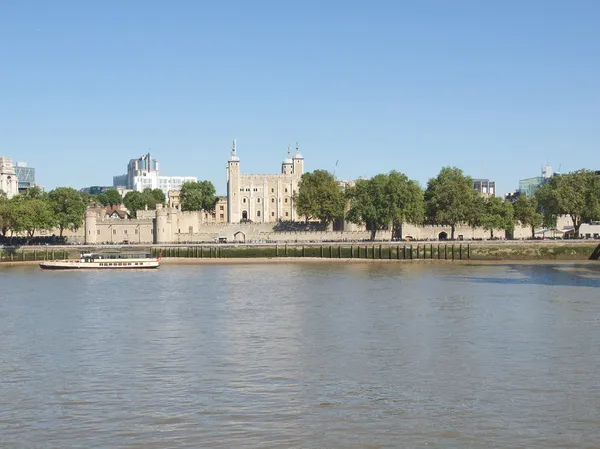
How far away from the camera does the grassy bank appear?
91.6 meters

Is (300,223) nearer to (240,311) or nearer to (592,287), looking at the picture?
(592,287)

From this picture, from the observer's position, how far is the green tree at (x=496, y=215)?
10450 centimetres

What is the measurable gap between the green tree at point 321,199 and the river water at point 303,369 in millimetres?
60089

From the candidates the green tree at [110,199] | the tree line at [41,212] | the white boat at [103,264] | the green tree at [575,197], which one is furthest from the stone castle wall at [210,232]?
the green tree at [110,199]

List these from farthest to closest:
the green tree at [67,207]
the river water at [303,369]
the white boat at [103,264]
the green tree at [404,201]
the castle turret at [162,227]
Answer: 1. the green tree at [67,207]
2. the castle turret at [162,227]
3. the green tree at [404,201]
4. the white boat at [103,264]
5. the river water at [303,369]

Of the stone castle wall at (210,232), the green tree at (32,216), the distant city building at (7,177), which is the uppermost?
the distant city building at (7,177)

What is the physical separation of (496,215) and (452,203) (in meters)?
6.39

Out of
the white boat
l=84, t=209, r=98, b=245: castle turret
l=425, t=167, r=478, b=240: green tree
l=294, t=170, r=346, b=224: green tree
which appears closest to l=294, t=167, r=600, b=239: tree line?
l=425, t=167, r=478, b=240: green tree

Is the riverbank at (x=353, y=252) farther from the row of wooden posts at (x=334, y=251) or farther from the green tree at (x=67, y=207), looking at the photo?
the green tree at (x=67, y=207)

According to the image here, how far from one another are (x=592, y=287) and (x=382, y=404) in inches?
1442

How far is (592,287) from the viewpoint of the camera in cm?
5662

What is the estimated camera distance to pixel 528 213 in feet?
369

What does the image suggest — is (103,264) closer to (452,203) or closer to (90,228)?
(90,228)

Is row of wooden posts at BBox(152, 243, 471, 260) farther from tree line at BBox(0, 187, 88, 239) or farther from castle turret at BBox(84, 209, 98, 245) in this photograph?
tree line at BBox(0, 187, 88, 239)
